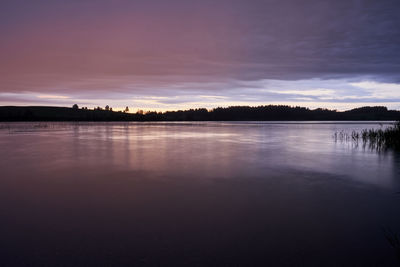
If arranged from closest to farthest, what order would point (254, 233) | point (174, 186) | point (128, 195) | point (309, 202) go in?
point (254, 233), point (309, 202), point (128, 195), point (174, 186)

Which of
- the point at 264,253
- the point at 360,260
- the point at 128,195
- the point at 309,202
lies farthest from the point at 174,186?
the point at 360,260

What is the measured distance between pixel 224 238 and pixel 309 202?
3.39 m

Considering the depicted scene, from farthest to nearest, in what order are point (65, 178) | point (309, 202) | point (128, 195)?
point (65, 178) → point (128, 195) → point (309, 202)

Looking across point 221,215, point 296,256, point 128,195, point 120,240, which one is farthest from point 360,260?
point 128,195

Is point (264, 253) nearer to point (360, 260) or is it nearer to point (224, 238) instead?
point (224, 238)

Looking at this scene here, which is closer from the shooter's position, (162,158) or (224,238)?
(224,238)

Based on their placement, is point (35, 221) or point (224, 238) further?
point (35, 221)

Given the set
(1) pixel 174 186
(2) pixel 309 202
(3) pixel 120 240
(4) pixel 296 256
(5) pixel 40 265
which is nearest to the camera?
(5) pixel 40 265

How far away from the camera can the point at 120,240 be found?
5090 mm

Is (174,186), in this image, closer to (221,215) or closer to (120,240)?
(221,215)

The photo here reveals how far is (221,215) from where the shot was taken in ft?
21.1

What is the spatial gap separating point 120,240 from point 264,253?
8.45 feet

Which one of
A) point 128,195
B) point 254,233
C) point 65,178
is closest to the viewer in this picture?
point 254,233

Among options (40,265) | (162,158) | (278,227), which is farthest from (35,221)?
(162,158)
